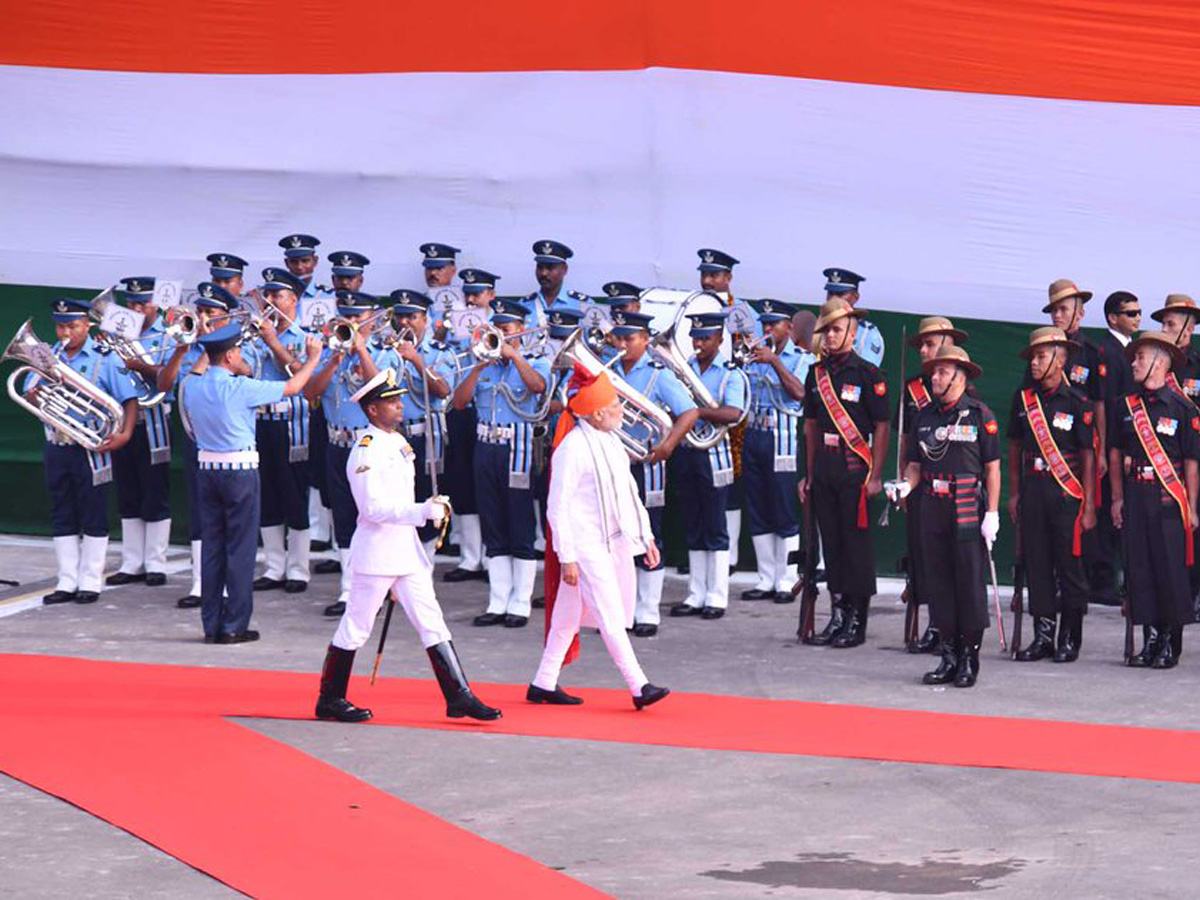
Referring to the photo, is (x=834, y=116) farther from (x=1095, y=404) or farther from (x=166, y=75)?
(x=166, y=75)

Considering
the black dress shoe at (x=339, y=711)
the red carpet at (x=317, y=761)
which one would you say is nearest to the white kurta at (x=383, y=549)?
the black dress shoe at (x=339, y=711)

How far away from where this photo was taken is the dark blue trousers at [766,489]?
47.8 ft

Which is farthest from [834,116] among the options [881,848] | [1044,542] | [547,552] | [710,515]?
[881,848]

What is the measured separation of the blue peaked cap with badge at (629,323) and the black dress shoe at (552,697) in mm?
2944

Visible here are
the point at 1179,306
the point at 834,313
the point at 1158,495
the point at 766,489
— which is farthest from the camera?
the point at 766,489

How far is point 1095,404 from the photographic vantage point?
492 inches

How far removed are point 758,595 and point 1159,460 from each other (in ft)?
11.5

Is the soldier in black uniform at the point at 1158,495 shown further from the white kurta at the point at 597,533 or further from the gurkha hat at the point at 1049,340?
the white kurta at the point at 597,533

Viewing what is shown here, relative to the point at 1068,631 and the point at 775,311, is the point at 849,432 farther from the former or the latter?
the point at 775,311

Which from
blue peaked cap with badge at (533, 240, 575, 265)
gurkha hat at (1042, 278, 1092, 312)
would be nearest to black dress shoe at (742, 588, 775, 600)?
blue peaked cap with badge at (533, 240, 575, 265)

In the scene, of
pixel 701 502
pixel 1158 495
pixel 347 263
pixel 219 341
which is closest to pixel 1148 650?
pixel 1158 495

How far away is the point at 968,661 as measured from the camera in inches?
459

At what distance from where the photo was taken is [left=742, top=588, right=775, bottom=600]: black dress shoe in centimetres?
1476

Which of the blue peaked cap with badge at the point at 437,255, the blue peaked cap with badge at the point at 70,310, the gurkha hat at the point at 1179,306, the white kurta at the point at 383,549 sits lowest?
the white kurta at the point at 383,549
